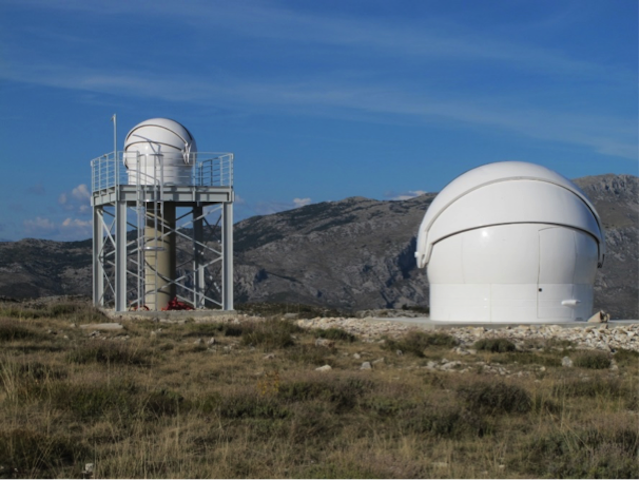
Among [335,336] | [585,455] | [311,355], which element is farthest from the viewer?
[335,336]

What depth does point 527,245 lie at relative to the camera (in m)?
21.2

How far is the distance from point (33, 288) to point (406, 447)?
12.5 meters

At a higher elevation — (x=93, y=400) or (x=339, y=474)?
(x=93, y=400)

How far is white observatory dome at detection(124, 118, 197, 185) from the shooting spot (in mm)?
26453

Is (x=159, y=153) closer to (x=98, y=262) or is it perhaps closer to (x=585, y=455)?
(x=98, y=262)

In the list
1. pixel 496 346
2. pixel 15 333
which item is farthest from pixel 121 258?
pixel 496 346

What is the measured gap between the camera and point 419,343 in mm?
15750

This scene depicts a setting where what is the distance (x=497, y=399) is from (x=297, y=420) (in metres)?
2.63

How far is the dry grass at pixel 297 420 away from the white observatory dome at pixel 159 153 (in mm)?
14847

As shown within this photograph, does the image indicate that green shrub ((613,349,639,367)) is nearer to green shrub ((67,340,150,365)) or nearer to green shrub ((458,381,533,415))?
green shrub ((458,381,533,415))

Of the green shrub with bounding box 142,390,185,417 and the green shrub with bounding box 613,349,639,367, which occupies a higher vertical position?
the green shrub with bounding box 142,390,185,417

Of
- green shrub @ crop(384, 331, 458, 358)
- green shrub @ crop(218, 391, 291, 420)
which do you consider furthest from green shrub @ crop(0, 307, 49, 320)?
green shrub @ crop(218, 391, 291, 420)

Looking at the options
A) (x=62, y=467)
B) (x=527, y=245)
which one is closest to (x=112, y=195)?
(x=527, y=245)

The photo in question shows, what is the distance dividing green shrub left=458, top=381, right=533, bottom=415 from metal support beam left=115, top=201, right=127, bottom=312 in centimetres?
1791
